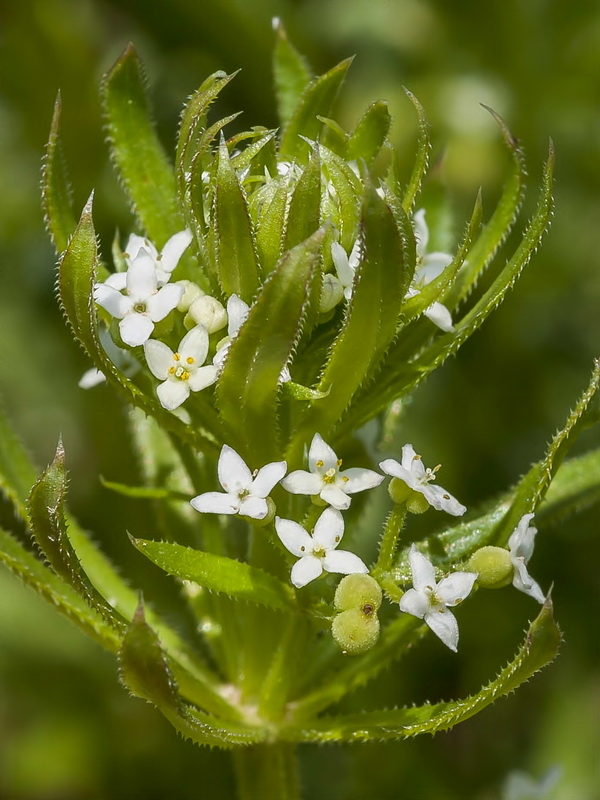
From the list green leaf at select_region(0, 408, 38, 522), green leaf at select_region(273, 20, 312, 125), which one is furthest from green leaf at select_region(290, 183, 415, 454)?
green leaf at select_region(273, 20, 312, 125)

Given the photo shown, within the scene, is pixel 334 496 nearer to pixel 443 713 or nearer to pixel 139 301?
pixel 443 713

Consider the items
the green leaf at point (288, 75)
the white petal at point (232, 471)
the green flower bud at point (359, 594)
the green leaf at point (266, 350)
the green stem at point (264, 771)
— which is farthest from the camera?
the green leaf at point (288, 75)

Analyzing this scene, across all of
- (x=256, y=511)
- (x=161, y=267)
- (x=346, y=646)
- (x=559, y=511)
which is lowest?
(x=559, y=511)

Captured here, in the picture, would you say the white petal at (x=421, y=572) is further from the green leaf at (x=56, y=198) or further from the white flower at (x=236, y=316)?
the green leaf at (x=56, y=198)

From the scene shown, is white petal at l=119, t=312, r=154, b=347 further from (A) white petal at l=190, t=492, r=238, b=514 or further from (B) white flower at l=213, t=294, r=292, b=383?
(A) white petal at l=190, t=492, r=238, b=514

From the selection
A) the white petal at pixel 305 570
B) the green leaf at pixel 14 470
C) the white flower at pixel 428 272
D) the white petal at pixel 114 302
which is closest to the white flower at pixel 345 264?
the white flower at pixel 428 272

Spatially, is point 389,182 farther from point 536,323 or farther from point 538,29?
A: point 538,29

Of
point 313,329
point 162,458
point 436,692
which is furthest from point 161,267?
point 436,692
